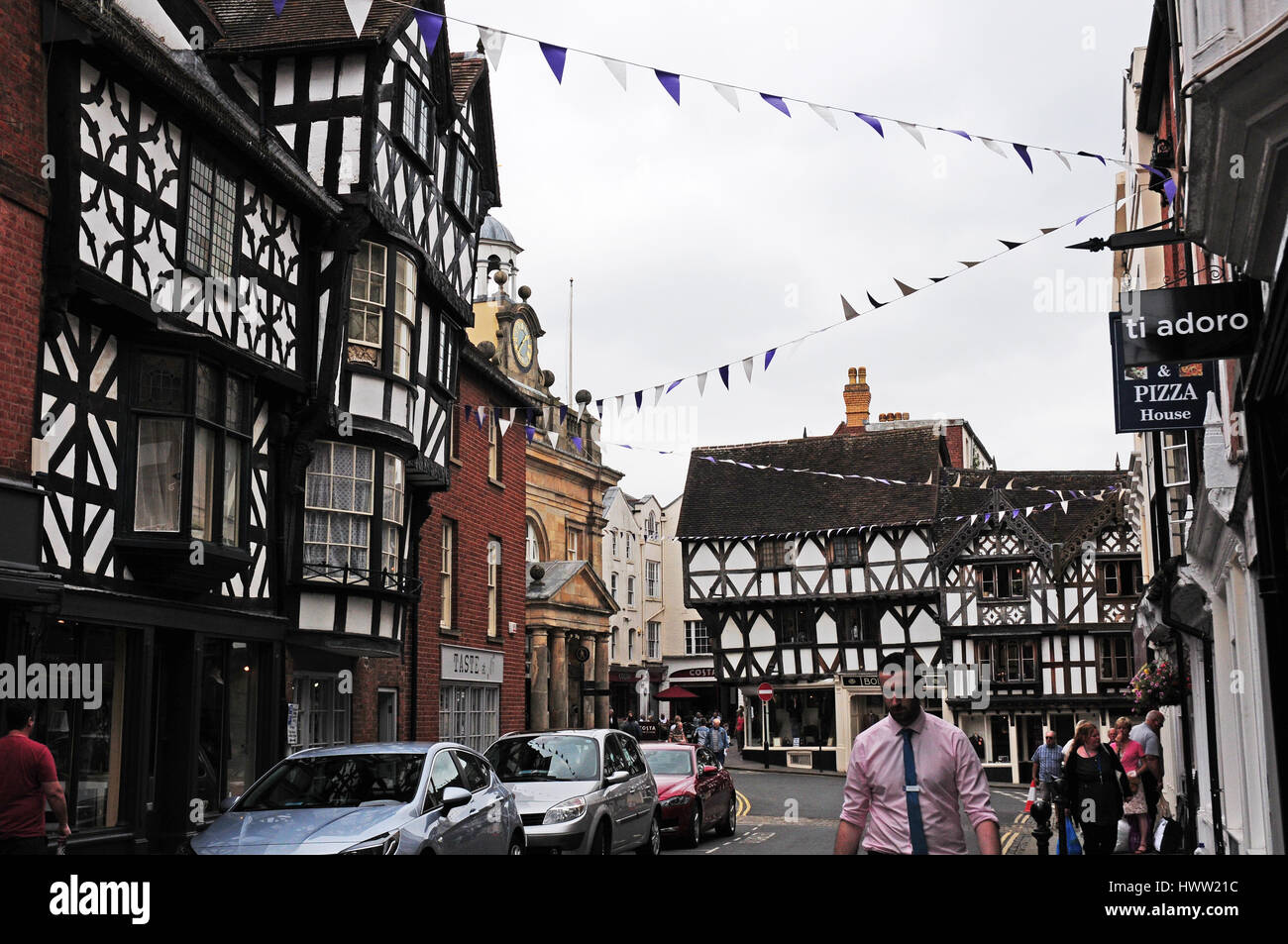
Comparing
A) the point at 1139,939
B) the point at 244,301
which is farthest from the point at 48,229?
the point at 1139,939

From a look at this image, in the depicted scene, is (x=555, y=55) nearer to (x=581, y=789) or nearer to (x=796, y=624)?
(x=581, y=789)

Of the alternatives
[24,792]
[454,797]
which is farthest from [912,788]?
[24,792]

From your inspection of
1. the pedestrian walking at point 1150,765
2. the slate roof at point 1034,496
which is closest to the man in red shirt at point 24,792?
the pedestrian walking at point 1150,765

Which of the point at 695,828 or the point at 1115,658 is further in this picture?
the point at 1115,658

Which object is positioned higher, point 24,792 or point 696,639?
point 696,639

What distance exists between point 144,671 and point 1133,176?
17.1 m

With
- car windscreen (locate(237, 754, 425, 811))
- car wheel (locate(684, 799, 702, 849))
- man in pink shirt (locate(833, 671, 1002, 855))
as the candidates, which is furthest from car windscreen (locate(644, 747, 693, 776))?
man in pink shirt (locate(833, 671, 1002, 855))

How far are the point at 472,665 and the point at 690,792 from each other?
8.89m

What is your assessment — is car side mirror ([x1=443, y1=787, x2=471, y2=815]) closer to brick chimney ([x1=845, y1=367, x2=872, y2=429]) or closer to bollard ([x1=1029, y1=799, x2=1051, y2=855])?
bollard ([x1=1029, y1=799, x2=1051, y2=855])

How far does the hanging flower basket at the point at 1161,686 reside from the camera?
1834cm

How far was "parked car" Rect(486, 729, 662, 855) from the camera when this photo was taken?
41.7 ft

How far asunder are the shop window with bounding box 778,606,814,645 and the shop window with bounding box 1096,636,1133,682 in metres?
9.75

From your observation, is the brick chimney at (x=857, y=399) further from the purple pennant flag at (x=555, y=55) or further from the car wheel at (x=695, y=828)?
the purple pennant flag at (x=555, y=55)

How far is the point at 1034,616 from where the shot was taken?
136 ft
